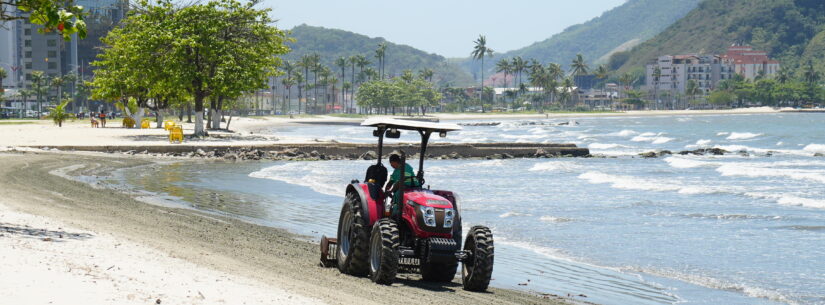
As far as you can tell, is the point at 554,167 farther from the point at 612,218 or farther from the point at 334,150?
the point at 612,218

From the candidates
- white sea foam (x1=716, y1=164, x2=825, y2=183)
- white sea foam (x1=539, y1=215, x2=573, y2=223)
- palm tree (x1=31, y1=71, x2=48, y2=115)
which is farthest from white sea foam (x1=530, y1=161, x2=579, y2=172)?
palm tree (x1=31, y1=71, x2=48, y2=115)

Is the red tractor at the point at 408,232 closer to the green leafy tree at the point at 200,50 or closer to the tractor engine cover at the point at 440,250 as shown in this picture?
the tractor engine cover at the point at 440,250

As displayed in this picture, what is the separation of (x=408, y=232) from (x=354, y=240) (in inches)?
28.8

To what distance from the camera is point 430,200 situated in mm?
10328

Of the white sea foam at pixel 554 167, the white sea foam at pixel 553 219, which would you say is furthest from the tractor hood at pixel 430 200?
the white sea foam at pixel 554 167

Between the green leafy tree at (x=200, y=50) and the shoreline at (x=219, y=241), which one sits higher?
the green leafy tree at (x=200, y=50)

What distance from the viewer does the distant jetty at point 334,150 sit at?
138 feet

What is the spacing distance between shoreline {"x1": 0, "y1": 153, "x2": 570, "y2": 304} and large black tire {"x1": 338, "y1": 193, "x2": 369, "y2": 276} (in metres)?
0.16

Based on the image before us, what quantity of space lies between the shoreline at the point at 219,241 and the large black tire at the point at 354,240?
0.16m

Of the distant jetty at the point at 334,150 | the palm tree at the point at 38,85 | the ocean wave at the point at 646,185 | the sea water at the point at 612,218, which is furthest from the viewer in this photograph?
the palm tree at the point at 38,85

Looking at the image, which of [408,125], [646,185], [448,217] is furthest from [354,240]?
[646,185]

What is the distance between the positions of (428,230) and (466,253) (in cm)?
64

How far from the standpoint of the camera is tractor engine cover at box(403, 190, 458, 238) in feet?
33.7

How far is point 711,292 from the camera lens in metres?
12.6
